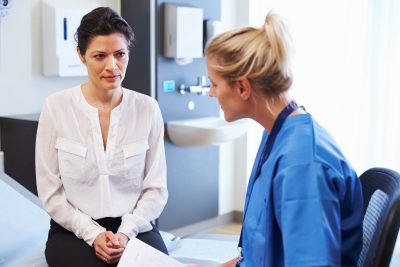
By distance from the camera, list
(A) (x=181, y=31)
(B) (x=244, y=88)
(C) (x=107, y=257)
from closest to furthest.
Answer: (B) (x=244, y=88), (C) (x=107, y=257), (A) (x=181, y=31)

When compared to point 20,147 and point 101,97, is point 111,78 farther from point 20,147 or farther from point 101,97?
point 20,147

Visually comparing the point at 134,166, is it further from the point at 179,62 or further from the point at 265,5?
the point at 265,5

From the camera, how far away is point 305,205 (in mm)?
954

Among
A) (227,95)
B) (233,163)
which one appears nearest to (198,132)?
(233,163)

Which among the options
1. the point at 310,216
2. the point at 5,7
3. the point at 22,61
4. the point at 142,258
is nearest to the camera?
the point at 310,216

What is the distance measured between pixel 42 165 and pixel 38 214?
0.38m

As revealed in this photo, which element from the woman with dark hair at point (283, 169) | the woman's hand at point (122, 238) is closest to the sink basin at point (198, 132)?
the woman's hand at point (122, 238)

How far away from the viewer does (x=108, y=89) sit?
1643mm

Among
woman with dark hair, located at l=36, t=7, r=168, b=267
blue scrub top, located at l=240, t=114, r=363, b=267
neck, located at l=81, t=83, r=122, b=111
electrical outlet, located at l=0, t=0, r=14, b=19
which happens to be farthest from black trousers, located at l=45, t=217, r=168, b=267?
electrical outlet, located at l=0, t=0, r=14, b=19

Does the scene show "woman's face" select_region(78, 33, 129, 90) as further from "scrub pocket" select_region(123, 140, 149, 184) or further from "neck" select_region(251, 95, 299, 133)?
"neck" select_region(251, 95, 299, 133)

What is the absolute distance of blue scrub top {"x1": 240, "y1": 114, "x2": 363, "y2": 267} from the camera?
950 millimetres

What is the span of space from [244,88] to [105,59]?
2.14ft

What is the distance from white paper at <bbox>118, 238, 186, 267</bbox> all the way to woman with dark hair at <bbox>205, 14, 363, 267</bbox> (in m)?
0.24

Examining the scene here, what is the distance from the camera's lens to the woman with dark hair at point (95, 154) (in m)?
1.59
